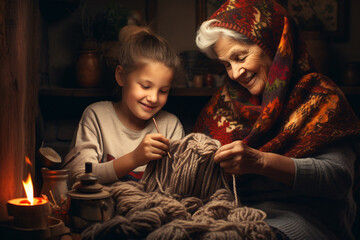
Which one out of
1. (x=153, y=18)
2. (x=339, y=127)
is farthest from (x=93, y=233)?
(x=153, y=18)

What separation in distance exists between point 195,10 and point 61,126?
0.96 meters

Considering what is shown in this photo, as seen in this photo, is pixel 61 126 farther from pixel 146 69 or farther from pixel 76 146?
pixel 146 69

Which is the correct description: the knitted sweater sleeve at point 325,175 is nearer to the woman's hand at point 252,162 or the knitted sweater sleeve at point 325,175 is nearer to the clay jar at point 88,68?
the woman's hand at point 252,162

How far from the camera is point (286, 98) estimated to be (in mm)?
1595

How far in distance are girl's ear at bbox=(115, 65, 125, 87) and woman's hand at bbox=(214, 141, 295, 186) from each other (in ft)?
1.95

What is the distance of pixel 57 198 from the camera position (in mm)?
1396

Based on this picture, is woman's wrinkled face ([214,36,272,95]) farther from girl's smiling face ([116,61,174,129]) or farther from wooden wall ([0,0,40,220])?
wooden wall ([0,0,40,220])

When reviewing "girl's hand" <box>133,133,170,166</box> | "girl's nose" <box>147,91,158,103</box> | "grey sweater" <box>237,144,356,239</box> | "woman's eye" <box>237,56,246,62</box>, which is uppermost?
"woman's eye" <box>237,56,246,62</box>

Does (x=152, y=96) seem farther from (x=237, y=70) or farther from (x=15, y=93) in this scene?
(x=15, y=93)

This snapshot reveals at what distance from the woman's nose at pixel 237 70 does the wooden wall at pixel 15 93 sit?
0.76m

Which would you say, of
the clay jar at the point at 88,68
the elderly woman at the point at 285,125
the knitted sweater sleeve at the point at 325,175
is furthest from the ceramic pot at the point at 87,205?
the clay jar at the point at 88,68

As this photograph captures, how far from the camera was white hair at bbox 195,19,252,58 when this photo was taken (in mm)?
1585

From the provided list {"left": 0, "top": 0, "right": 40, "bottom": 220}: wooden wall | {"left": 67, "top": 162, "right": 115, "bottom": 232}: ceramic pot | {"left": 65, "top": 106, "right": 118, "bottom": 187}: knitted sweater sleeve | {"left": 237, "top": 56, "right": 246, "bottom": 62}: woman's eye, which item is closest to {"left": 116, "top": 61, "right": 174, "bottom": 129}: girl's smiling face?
{"left": 65, "top": 106, "right": 118, "bottom": 187}: knitted sweater sleeve

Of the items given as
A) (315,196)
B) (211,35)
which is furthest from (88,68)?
(315,196)
